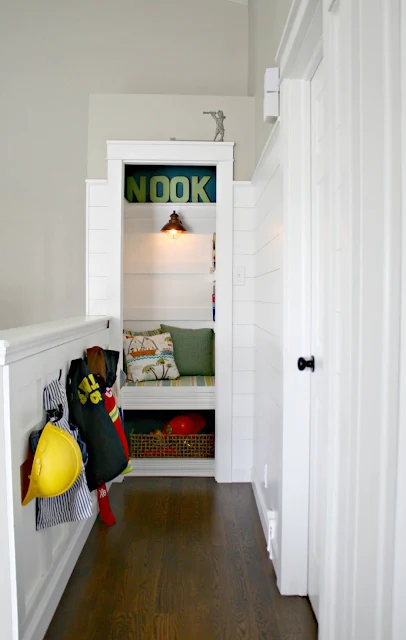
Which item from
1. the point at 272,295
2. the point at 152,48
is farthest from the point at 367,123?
the point at 152,48

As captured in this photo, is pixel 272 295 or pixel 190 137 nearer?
pixel 272 295

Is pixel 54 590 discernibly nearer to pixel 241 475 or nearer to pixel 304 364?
pixel 304 364

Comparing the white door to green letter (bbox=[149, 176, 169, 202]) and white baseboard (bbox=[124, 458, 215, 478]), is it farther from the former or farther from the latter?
green letter (bbox=[149, 176, 169, 202])

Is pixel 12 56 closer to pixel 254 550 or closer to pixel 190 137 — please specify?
pixel 190 137

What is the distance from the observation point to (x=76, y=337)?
2510 mm

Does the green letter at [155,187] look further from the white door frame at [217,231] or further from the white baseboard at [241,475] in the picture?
the white baseboard at [241,475]

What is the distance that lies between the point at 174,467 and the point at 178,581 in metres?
1.45

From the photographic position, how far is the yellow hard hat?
1.68m

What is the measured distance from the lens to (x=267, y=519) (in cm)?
275

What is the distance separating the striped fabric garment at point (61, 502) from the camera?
1.90 m

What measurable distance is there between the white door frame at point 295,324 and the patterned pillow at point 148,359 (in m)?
1.77

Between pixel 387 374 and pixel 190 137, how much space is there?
296 cm

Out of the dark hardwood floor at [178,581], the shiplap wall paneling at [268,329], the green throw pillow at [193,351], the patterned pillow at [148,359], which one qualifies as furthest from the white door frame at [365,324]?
the green throw pillow at [193,351]

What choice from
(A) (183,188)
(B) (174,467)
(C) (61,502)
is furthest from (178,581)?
(A) (183,188)
